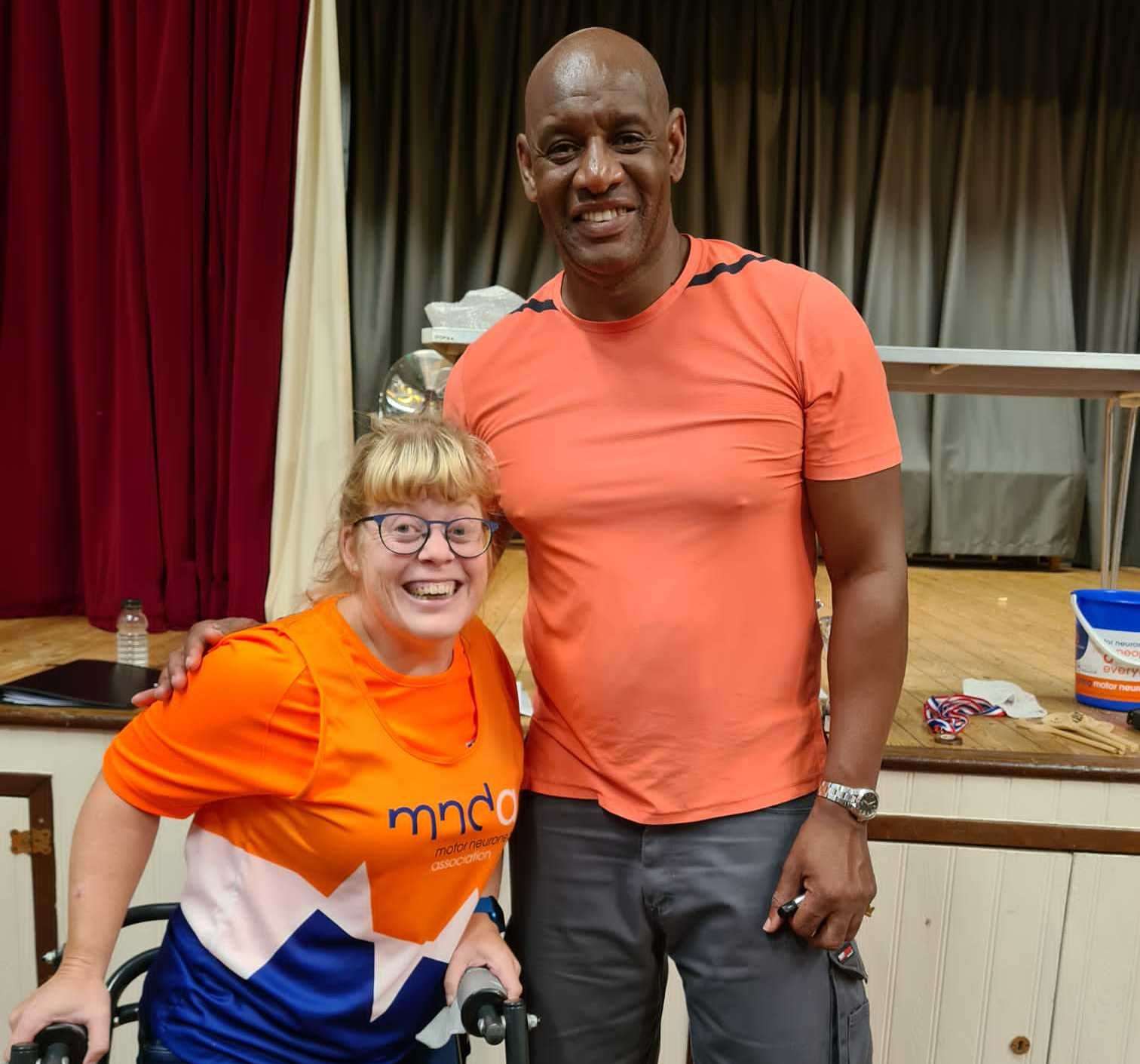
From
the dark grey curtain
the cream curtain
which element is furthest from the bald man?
the dark grey curtain

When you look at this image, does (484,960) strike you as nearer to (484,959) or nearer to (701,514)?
(484,959)

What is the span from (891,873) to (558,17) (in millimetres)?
3948

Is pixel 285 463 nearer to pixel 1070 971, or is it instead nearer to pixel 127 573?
pixel 127 573

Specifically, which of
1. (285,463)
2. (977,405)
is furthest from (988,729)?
(977,405)

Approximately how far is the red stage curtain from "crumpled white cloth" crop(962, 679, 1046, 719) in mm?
1836

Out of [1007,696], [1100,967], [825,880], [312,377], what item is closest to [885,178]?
[312,377]

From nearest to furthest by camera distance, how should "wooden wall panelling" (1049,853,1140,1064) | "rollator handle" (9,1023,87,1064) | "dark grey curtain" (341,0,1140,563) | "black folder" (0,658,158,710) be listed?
"rollator handle" (9,1023,87,1064), "wooden wall panelling" (1049,853,1140,1064), "black folder" (0,658,158,710), "dark grey curtain" (341,0,1140,563)

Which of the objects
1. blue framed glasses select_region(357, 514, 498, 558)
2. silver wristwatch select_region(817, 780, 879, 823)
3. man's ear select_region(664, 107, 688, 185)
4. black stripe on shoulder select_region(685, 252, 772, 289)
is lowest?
silver wristwatch select_region(817, 780, 879, 823)

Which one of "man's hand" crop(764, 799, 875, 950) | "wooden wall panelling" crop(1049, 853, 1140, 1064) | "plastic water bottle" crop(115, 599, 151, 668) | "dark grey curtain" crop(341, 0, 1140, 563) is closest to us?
"man's hand" crop(764, 799, 875, 950)

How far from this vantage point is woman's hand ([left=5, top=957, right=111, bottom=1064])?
33.8 inches

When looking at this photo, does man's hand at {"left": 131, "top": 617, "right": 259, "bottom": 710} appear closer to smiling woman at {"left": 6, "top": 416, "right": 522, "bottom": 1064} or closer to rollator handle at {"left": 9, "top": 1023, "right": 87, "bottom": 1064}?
smiling woman at {"left": 6, "top": 416, "right": 522, "bottom": 1064}

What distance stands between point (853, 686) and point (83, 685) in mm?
1443

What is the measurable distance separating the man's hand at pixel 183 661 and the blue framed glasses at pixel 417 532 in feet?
0.65

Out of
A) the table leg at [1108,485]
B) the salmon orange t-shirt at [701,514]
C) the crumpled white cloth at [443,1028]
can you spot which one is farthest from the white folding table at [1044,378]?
the crumpled white cloth at [443,1028]
